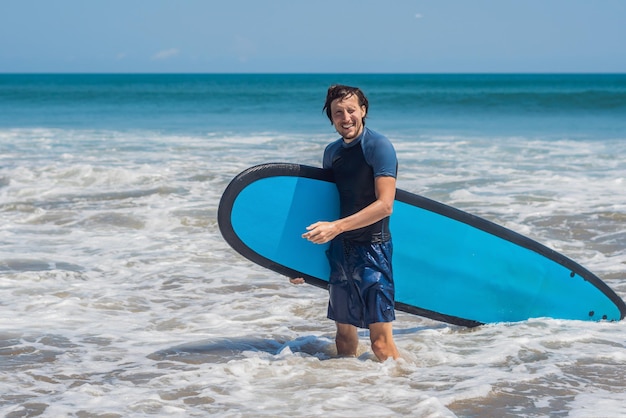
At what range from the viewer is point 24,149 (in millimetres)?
17109

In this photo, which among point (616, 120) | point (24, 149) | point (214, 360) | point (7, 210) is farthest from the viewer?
point (616, 120)

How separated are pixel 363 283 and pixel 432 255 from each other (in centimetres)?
93

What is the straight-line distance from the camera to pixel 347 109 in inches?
151

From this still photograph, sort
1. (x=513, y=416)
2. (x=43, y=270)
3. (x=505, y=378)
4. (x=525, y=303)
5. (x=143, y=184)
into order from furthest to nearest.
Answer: (x=143, y=184), (x=43, y=270), (x=525, y=303), (x=505, y=378), (x=513, y=416)

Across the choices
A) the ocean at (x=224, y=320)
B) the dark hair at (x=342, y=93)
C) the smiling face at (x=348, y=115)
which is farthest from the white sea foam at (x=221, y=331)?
the dark hair at (x=342, y=93)

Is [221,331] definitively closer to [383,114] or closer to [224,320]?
[224,320]

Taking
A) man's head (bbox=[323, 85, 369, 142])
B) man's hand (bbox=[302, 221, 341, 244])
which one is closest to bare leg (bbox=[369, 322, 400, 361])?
man's hand (bbox=[302, 221, 341, 244])

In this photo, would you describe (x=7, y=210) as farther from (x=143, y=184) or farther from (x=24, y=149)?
(x=24, y=149)

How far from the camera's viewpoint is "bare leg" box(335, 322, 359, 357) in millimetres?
4305

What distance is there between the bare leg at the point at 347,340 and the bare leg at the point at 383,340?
186 mm

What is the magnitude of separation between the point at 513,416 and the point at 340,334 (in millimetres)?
1054

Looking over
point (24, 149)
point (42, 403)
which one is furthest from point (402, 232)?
point (24, 149)

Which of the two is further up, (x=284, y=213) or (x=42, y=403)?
(x=284, y=213)

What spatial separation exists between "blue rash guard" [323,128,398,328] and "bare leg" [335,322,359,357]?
209mm
